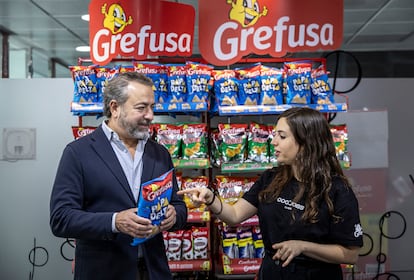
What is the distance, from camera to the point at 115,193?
2.18 m

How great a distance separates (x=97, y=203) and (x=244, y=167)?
57.7 inches

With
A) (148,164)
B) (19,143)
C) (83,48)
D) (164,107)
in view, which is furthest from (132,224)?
(83,48)

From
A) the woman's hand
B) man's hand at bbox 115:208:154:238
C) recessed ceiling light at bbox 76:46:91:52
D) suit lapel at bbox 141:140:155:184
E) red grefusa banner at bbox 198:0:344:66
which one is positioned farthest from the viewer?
recessed ceiling light at bbox 76:46:91:52

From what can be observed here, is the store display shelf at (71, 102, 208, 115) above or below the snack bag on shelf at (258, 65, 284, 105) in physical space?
below

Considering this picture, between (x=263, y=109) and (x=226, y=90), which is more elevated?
(x=226, y=90)

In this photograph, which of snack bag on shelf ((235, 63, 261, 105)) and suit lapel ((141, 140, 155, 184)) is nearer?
suit lapel ((141, 140, 155, 184))

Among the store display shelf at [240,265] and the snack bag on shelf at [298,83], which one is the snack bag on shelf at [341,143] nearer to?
the snack bag on shelf at [298,83]

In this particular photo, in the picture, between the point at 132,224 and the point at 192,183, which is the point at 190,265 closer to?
the point at 192,183

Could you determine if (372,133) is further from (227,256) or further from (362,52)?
(362,52)

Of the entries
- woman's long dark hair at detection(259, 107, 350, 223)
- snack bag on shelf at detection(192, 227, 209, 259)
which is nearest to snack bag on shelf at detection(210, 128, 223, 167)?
snack bag on shelf at detection(192, 227, 209, 259)

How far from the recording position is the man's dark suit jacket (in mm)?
2139

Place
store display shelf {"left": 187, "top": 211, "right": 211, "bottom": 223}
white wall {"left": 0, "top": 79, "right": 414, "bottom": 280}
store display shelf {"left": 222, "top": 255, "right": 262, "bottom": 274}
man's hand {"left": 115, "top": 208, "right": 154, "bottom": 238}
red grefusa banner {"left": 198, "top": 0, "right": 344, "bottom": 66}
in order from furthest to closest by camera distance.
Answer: white wall {"left": 0, "top": 79, "right": 414, "bottom": 280}
red grefusa banner {"left": 198, "top": 0, "right": 344, "bottom": 66}
store display shelf {"left": 222, "top": 255, "right": 262, "bottom": 274}
store display shelf {"left": 187, "top": 211, "right": 211, "bottom": 223}
man's hand {"left": 115, "top": 208, "right": 154, "bottom": 238}

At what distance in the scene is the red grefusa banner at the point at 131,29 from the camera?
3.57 m

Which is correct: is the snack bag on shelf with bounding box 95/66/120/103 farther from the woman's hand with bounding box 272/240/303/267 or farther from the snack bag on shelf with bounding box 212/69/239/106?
the woman's hand with bounding box 272/240/303/267
